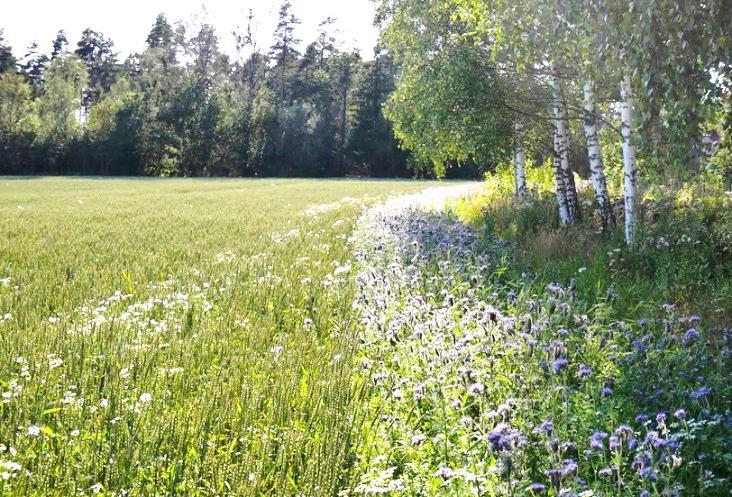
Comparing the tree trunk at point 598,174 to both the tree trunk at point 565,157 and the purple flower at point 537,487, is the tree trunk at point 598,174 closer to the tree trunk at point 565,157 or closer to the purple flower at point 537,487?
the tree trunk at point 565,157

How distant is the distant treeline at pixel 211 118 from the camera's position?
6444cm

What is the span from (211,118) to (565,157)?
57.0 meters

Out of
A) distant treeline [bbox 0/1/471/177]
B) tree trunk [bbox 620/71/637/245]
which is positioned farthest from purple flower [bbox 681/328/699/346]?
distant treeline [bbox 0/1/471/177]

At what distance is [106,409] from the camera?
3586mm

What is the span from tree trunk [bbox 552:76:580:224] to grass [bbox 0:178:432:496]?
6.17 m

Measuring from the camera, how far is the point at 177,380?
14.1ft

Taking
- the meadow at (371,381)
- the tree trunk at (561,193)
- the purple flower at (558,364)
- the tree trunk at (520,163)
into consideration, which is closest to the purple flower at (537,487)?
the meadow at (371,381)

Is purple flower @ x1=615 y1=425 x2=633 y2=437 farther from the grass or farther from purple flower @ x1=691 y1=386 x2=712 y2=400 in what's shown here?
the grass

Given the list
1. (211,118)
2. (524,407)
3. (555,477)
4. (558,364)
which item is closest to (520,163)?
(558,364)

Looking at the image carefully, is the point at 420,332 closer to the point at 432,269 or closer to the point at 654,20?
the point at 432,269

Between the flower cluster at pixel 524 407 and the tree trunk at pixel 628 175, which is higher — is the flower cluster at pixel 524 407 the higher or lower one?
the lower one

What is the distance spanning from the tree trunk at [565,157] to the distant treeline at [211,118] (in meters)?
48.5

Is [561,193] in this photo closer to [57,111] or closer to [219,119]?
[219,119]

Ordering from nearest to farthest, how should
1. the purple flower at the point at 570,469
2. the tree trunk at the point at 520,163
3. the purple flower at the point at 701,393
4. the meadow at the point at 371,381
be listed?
the purple flower at the point at 570,469 → the meadow at the point at 371,381 → the purple flower at the point at 701,393 → the tree trunk at the point at 520,163
